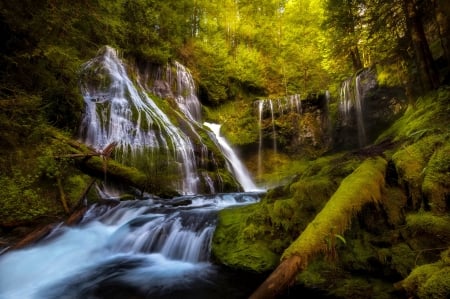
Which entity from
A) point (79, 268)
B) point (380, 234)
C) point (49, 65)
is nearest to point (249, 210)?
point (380, 234)

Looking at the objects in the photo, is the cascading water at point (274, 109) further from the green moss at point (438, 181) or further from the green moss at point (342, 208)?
the green moss at point (438, 181)

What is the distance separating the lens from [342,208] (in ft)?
11.8

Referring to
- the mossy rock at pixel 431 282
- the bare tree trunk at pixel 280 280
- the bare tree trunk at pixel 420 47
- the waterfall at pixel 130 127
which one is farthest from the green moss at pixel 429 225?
the waterfall at pixel 130 127

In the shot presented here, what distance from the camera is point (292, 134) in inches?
687

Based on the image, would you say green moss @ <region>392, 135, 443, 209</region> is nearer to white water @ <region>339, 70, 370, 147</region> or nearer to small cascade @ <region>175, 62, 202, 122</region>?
white water @ <region>339, 70, 370, 147</region>

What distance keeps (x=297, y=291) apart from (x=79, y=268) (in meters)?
3.97

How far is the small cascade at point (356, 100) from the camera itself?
42.3 ft

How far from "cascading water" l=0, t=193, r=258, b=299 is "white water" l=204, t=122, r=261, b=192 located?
24.3 ft

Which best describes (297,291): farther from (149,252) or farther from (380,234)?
(149,252)

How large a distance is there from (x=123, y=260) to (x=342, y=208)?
4242mm

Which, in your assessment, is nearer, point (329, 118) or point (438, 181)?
point (438, 181)

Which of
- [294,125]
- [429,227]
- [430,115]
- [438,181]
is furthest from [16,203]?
[294,125]

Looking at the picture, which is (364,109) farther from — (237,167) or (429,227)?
(429,227)

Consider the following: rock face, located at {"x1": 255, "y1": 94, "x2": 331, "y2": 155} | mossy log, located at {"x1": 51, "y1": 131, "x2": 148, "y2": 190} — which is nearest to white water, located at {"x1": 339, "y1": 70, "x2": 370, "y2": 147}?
rock face, located at {"x1": 255, "y1": 94, "x2": 331, "y2": 155}
